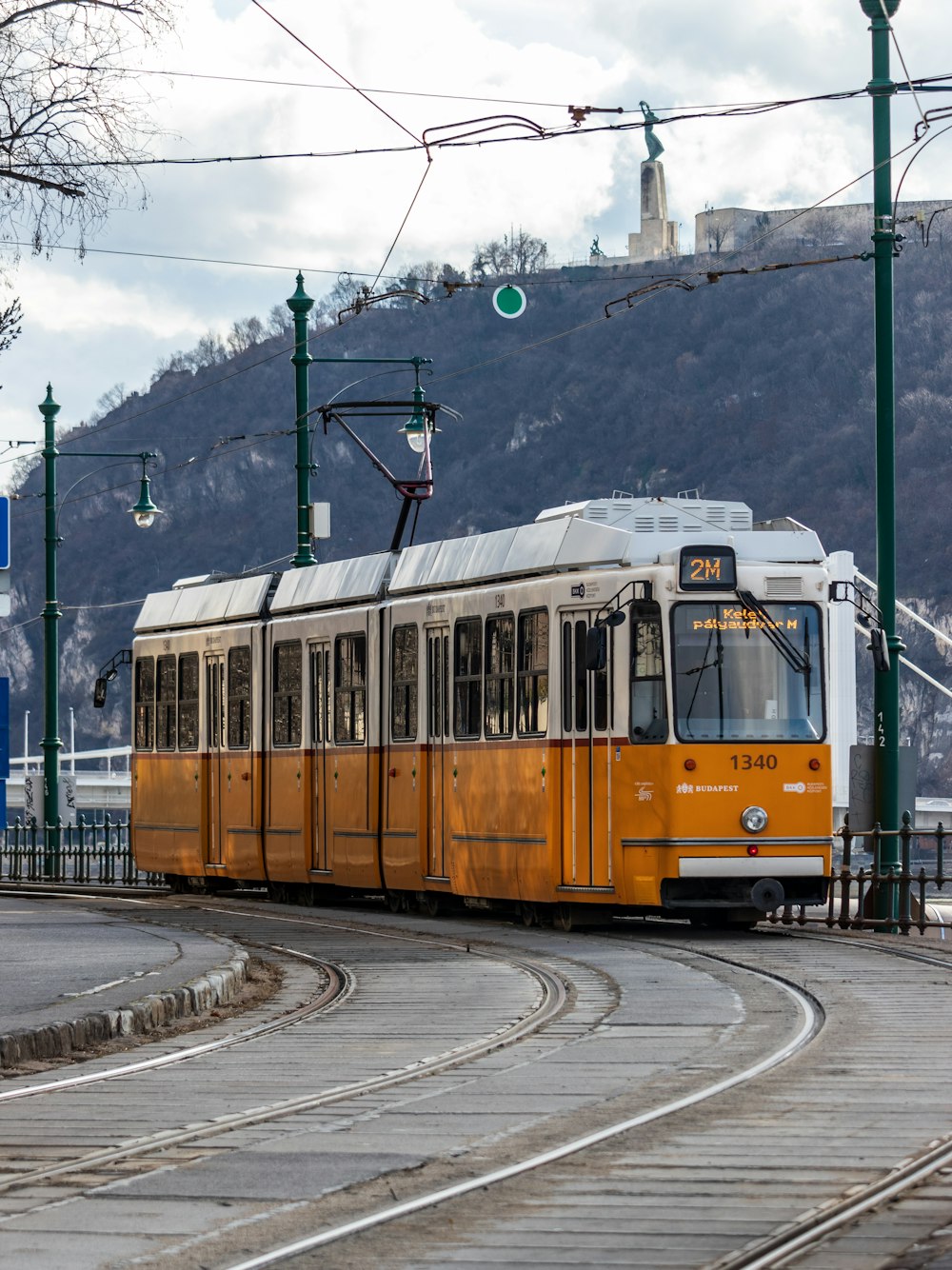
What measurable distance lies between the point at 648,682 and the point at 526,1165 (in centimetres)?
1143

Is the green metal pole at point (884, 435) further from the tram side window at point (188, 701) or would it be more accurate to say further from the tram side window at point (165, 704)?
the tram side window at point (165, 704)

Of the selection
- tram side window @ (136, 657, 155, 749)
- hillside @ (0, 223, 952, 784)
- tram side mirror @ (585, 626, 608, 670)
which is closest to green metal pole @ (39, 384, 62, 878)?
tram side window @ (136, 657, 155, 749)

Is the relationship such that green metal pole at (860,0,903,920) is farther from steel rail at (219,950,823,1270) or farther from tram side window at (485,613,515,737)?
steel rail at (219,950,823,1270)

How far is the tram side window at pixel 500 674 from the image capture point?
20.7 meters

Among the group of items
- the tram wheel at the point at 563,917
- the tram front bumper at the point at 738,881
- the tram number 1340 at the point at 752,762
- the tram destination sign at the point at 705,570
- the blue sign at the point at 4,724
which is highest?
the tram destination sign at the point at 705,570

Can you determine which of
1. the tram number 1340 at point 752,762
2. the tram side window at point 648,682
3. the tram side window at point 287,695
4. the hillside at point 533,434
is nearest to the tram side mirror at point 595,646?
the tram side window at point 648,682

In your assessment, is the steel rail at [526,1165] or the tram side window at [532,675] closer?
the steel rail at [526,1165]

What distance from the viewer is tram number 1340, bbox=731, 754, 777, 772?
19094mm

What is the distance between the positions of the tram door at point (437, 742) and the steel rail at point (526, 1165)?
10017mm

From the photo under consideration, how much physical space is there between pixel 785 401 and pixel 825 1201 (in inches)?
6608

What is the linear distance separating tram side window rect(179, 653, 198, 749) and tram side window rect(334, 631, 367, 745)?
4.00 m

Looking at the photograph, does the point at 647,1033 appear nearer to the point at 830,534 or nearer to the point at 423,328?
the point at 830,534

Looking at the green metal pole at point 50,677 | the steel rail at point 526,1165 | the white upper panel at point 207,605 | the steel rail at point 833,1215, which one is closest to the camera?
the steel rail at point 833,1215

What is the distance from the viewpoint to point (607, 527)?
19.6m
